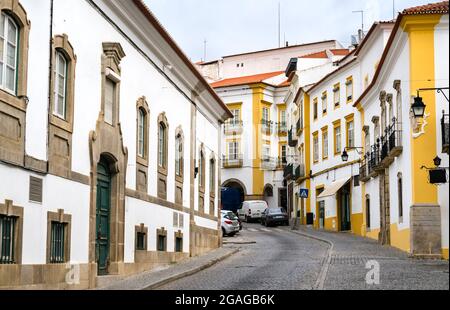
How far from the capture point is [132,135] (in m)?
16.6

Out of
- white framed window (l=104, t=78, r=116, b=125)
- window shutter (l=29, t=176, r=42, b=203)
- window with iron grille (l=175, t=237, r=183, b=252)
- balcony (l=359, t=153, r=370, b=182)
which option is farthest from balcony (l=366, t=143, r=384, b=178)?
window shutter (l=29, t=176, r=42, b=203)

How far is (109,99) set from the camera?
50.1 feet

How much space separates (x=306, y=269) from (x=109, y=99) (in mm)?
6010

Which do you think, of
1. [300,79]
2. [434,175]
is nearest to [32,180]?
[434,175]

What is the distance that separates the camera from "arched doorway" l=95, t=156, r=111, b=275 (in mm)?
14672

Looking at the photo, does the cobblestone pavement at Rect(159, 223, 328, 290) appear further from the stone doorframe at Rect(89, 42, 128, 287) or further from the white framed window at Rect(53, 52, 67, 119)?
the white framed window at Rect(53, 52, 67, 119)

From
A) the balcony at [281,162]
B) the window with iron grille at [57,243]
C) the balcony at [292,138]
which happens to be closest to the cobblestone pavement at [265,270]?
the window with iron grille at [57,243]

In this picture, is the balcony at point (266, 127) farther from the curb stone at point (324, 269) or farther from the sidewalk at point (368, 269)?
the sidewalk at point (368, 269)

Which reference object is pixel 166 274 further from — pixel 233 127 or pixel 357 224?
pixel 233 127

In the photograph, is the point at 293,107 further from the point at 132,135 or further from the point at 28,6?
the point at 28,6

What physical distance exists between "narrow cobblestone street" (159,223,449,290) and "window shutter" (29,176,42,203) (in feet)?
10.5

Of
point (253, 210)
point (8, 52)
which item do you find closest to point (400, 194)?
point (8, 52)

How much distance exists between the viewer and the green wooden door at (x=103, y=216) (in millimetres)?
14672

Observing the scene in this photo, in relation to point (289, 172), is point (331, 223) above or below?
below
